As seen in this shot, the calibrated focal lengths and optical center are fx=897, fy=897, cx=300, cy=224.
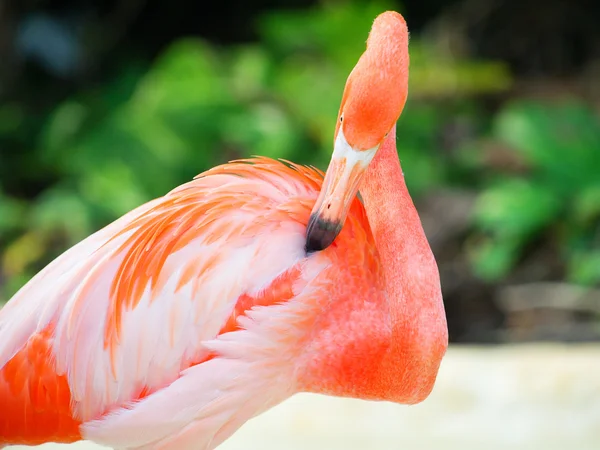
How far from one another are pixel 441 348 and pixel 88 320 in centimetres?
79

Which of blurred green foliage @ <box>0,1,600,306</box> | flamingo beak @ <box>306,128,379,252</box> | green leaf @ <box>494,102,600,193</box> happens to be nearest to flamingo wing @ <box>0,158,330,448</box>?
flamingo beak @ <box>306,128,379,252</box>

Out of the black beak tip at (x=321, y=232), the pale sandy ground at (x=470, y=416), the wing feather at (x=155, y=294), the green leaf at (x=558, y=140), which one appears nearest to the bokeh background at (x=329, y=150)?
the green leaf at (x=558, y=140)

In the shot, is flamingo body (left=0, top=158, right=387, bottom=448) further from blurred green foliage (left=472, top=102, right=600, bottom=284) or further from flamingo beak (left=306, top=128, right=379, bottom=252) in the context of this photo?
blurred green foliage (left=472, top=102, right=600, bottom=284)

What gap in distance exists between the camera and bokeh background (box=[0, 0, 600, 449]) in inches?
186

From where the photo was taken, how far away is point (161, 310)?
195 cm

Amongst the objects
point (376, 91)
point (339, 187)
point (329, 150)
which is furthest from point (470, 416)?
point (329, 150)

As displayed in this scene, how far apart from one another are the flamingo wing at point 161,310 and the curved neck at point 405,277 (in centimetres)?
18

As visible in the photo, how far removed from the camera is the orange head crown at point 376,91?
1814 millimetres

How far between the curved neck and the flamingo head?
170 millimetres

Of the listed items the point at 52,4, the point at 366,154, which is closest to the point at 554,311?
the point at 366,154

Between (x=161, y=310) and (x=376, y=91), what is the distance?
66 cm

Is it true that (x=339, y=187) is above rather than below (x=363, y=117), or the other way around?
below

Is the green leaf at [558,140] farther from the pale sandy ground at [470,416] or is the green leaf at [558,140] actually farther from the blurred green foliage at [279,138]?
the pale sandy ground at [470,416]

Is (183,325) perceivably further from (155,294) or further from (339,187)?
(339,187)
